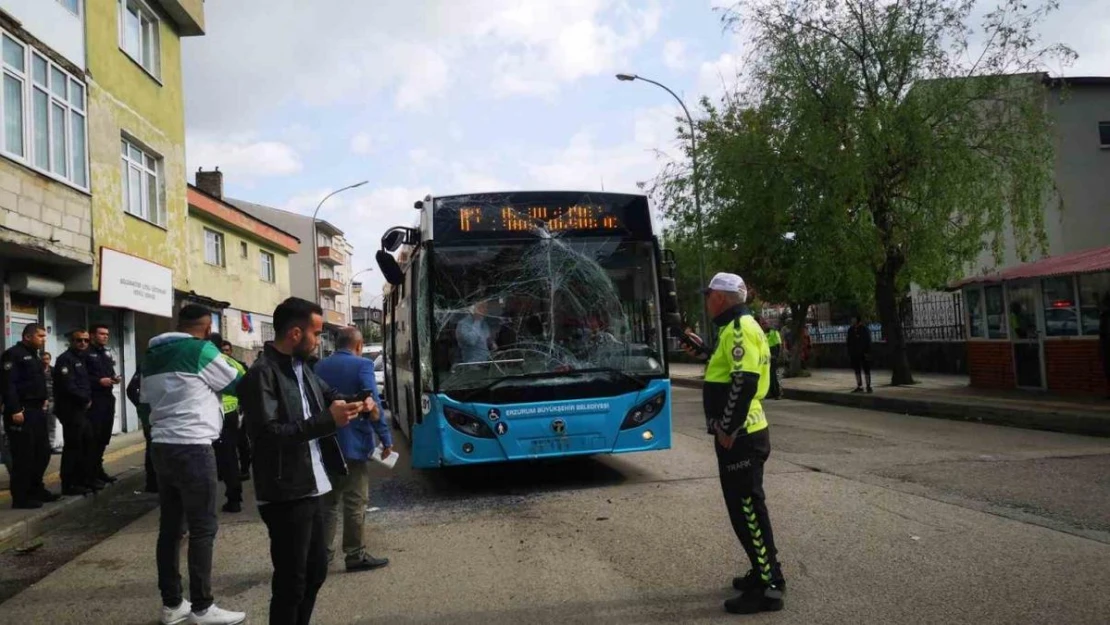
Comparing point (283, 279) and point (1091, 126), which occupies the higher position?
point (1091, 126)

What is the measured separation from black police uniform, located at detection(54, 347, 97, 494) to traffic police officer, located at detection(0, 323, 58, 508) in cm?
27

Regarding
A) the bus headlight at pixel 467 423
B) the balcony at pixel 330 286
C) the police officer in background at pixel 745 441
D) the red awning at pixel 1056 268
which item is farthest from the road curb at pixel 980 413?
the balcony at pixel 330 286

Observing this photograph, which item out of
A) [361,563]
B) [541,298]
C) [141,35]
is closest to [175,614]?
[361,563]

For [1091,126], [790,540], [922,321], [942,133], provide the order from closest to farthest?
[790,540] → [942,133] → [922,321] → [1091,126]

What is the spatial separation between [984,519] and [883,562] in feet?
5.31

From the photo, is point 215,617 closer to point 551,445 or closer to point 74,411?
point 551,445

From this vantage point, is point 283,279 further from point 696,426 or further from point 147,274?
point 696,426

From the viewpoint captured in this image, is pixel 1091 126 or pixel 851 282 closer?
pixel 851 282

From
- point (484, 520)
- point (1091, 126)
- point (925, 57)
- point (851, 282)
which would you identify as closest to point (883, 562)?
point (484, 520)

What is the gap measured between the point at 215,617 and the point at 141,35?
53.3 feet

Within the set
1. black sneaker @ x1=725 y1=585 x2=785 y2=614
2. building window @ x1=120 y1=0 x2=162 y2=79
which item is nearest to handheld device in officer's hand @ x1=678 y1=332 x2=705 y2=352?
black sneaker @ x1=725 y1=585 x2=785 y2=614

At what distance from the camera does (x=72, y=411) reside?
9.07 m

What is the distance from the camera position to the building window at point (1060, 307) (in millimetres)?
15539

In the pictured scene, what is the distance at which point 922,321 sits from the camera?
78.9ft
